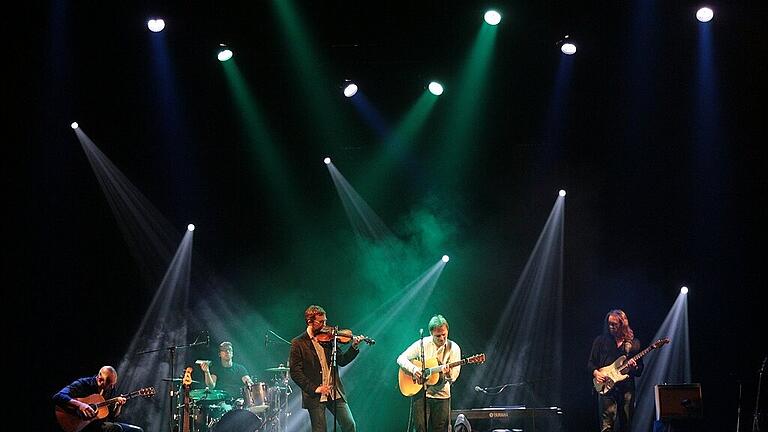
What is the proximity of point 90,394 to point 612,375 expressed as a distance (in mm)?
6186

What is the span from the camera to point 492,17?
1041cm

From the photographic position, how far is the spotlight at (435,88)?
11794 mm

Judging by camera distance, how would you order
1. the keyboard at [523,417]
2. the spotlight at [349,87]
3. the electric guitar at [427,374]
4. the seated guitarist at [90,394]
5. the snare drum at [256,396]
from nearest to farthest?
the electric guitar at [427,374], the seated guitarist at [90,394], the keyboard at [523,417], the snare drum at [256,396], the spotlight at [349,87]

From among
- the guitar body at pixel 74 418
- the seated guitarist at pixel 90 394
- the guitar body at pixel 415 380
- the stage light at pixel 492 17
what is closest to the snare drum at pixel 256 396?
the seated guitarist at pixel 90 394

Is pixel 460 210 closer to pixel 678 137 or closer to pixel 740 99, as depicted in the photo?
pixel 678 137

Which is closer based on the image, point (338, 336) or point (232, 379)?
point (338, 336)

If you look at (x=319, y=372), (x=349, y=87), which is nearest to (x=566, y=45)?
(x=349, y=87)

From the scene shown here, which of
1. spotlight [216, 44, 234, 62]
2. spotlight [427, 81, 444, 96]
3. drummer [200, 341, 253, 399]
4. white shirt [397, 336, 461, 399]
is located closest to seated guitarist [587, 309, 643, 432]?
white shirt [397, 336, 461, 399]

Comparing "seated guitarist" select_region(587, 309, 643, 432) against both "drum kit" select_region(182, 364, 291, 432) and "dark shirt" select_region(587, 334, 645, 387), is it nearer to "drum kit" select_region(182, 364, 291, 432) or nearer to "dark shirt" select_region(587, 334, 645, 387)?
"dark shirt" select_region(587, 334, 645, 387)

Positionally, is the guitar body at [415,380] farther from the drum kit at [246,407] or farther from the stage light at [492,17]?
the stage light at [492,17]

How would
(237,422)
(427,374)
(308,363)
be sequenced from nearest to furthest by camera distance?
(308,363), (427,374), (237,422)

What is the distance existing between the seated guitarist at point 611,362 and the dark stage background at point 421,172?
2.18 meters

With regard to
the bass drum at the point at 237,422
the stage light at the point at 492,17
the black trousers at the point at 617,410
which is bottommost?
the bass drum at the point at 237,422

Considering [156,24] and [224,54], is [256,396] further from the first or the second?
[156,24]
